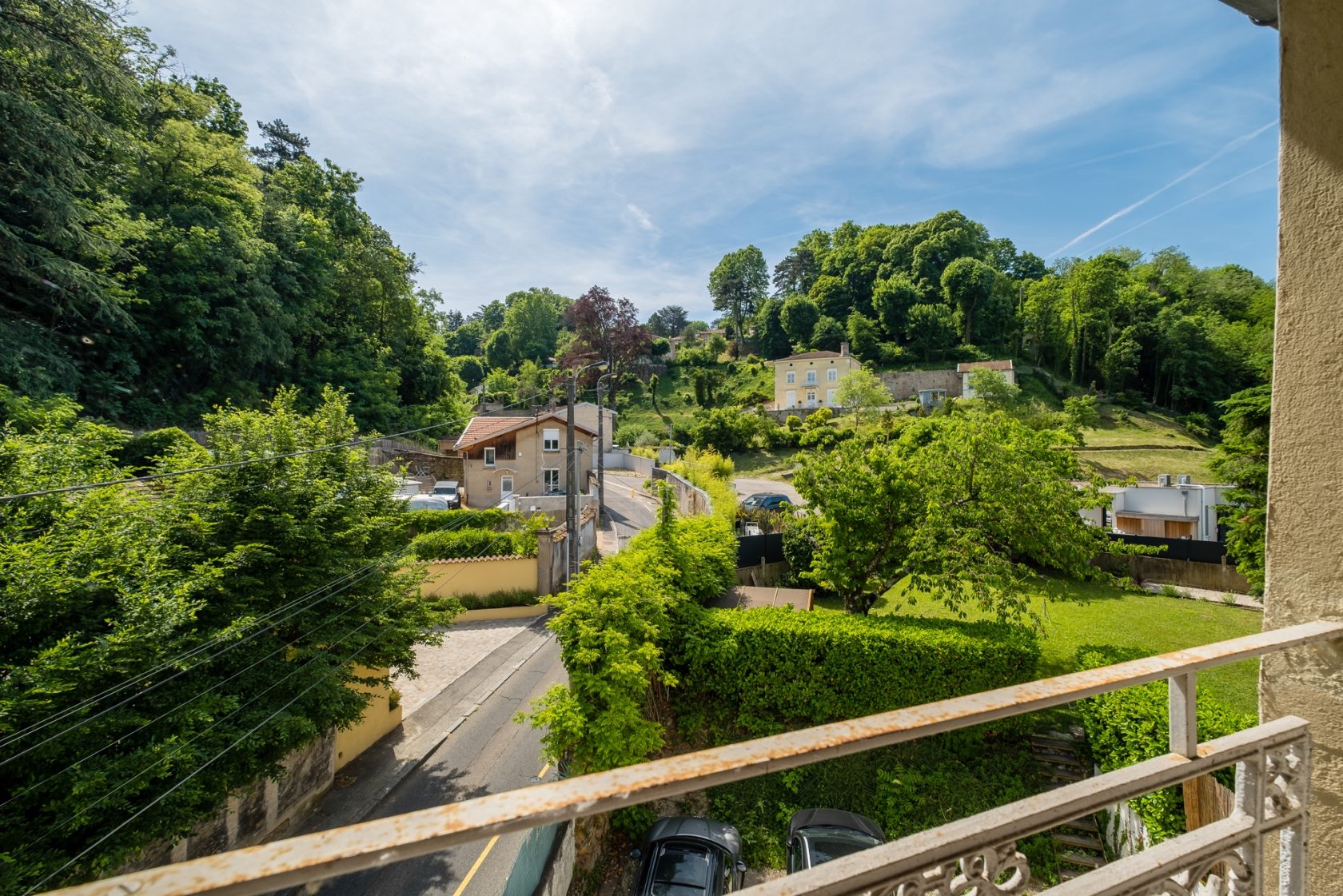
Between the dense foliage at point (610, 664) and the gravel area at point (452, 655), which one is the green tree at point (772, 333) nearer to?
the gravel area at point (452, 655)

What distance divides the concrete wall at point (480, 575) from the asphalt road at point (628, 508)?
158 inches

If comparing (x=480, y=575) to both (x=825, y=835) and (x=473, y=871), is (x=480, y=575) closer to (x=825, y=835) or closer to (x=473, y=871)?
(x=473, y=871)

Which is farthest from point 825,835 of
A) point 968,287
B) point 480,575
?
point 968,287

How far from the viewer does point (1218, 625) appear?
578 inches

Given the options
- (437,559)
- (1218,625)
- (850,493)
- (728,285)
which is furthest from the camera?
(728,285)

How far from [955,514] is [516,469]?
2335 centimetres

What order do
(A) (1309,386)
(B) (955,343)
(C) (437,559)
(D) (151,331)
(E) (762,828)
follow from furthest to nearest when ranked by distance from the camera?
(B) (955,343)
(D) (151,331)
(C) (437,559)
(E) (762,828)
(A) (1309,386)

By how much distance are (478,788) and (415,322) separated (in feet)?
118

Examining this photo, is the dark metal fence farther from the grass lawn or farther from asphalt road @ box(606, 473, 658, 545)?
asphalt road @ box(606, 473, 658, 545)

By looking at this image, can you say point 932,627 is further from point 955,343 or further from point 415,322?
point 955,343

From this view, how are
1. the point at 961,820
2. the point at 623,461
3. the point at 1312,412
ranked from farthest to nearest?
the point at 623,461, the point at 1312,412, the point at 961,820

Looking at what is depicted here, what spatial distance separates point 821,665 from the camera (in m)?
9.65

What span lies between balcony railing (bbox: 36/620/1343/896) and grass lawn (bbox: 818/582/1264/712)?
10416 mm

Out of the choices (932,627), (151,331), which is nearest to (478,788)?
(932,627)
